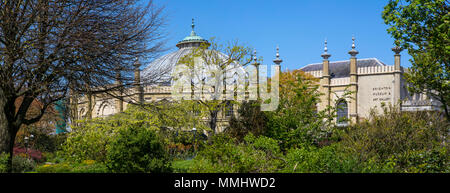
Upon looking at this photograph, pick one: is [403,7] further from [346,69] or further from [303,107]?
[346,69]

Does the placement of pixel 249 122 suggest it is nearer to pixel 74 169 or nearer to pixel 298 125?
pixel 298 125

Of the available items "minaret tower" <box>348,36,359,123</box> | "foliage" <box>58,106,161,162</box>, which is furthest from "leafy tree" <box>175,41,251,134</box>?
"minaret tower" <box>348,36,359,123</box>

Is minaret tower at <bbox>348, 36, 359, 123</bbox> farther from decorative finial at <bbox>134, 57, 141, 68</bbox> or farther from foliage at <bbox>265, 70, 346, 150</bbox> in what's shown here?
decorative finial at <bbox>134, 57, 141, 68</bbox>

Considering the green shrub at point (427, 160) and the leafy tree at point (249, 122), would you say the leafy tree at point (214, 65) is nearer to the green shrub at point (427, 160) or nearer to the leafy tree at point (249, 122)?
the leafy tree at point (249, 122)

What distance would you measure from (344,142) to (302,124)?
9.48 feet

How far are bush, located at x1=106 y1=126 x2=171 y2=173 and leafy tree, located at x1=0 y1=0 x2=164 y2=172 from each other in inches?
103

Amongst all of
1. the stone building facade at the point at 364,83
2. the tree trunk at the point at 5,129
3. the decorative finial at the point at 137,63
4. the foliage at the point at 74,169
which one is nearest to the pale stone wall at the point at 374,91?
the stone building facade at the point at 364,83

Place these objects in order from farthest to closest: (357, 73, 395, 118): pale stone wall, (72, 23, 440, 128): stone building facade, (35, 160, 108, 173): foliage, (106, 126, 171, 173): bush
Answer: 1. (357, 73, 395, 118): pale stone wall
2. (72, 23, 440, 128): stone building facade
3. (35, 160, 108, 173): foliage
4. (106, 126, 171, 173): bush

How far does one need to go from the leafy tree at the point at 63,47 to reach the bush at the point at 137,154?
262cm

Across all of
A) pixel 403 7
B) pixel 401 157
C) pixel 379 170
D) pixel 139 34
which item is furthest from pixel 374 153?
pixel 139 34

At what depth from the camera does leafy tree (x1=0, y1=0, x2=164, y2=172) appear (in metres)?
11.0

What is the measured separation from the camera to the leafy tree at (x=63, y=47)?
432 inches

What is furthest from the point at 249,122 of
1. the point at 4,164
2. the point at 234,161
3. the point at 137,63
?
the point at 4,164

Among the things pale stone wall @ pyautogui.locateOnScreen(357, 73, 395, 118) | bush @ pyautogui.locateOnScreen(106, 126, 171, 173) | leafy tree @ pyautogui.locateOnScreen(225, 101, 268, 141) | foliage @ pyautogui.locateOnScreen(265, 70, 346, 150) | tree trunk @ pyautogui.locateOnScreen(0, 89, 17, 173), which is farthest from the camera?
pale stone wall @ pyautogui.locateOnScreen(357, 73, 395, 118)
